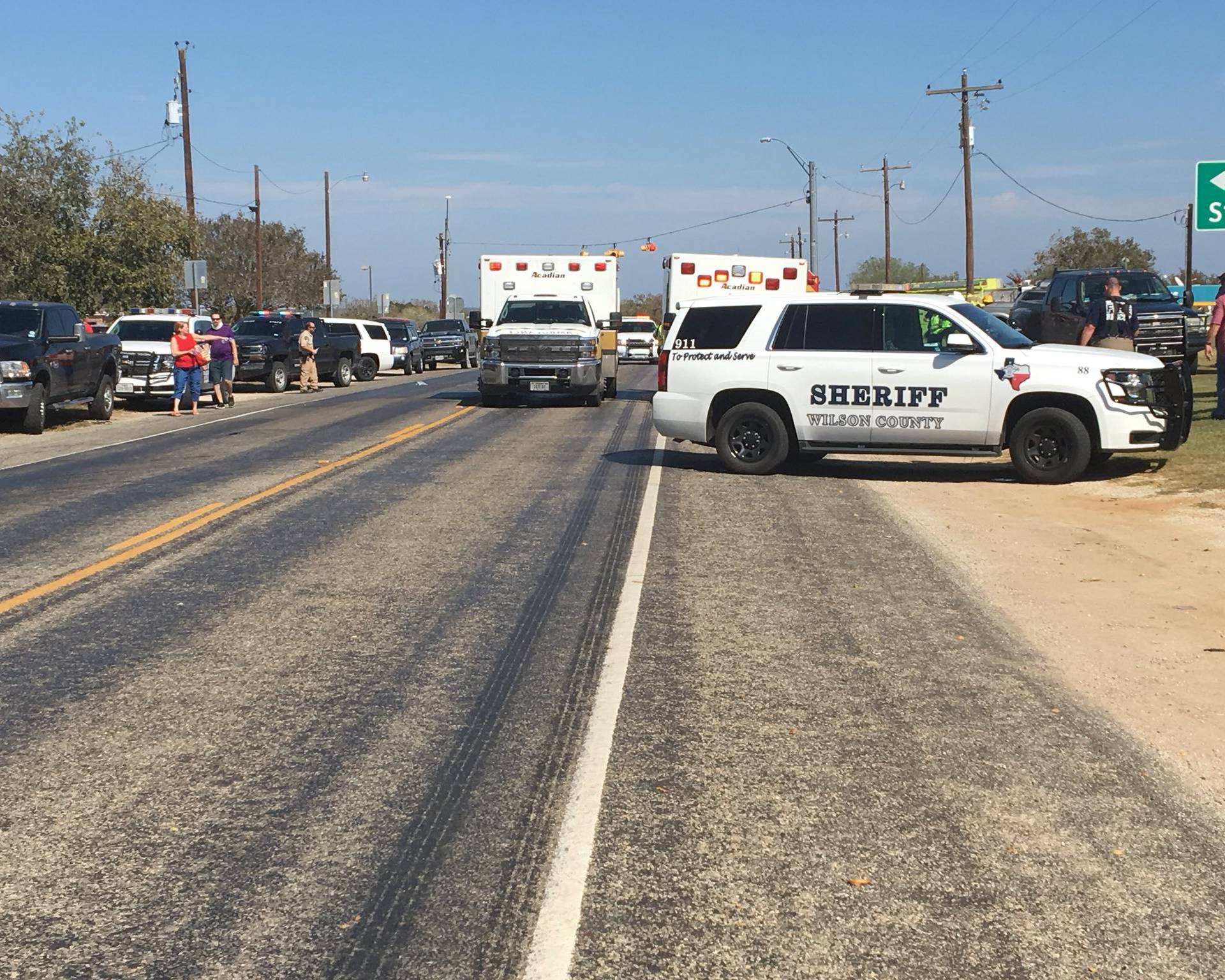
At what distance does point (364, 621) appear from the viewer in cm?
824

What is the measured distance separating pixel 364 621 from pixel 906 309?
884 cm

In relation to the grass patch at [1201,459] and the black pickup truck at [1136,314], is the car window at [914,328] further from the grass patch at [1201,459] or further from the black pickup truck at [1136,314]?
the black pickup truck at [1136,314]

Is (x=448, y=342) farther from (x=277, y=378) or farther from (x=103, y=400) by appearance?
(x=103, y=400)

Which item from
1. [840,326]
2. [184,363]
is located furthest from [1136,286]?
[184,363]

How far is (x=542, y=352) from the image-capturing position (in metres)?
26.0

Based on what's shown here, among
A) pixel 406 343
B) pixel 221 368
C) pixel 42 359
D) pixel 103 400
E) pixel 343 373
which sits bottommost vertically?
pixel 103 400

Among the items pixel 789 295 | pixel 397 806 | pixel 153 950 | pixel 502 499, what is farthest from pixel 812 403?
pixel 153 950

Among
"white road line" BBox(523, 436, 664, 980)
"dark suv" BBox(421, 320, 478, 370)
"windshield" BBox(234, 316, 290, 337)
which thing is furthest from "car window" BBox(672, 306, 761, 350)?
"dark suv" BBox(421, 320, 478, 370)

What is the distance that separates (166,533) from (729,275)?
18.3m

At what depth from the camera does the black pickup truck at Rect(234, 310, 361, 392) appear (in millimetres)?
34625

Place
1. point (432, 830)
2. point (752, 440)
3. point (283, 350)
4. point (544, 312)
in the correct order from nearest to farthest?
point (432, 830) → point (752, 440) → point (544, 312) → point (283, 350)

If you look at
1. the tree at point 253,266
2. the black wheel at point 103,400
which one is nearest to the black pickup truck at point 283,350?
the black wheel at point 103,400

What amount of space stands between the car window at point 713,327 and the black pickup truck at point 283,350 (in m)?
20.4

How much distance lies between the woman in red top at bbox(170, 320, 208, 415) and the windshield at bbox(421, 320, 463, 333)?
86.2 ft
